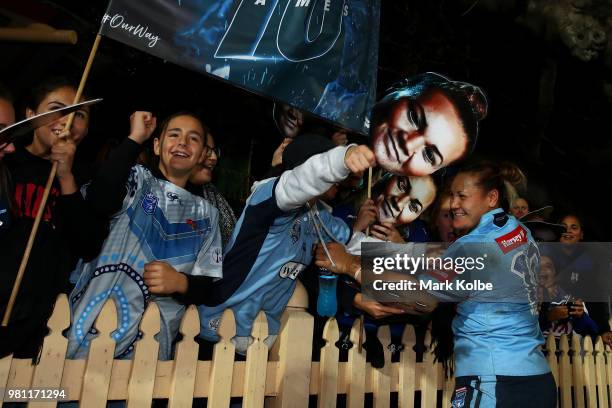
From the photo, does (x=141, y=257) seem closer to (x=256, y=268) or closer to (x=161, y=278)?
(x=161, y=278)

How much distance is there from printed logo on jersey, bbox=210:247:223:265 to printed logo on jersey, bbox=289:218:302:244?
1.12ft

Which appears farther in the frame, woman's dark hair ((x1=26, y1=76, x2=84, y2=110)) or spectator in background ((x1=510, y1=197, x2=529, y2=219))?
spectator in background ((x1=510, y1=197, x2=529, y2=219))

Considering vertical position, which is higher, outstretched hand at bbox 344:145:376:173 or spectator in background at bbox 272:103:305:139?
spectator in background at bbox 272:103:305:139

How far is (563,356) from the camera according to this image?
3.73 metres

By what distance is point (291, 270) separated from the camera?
2.54 meters

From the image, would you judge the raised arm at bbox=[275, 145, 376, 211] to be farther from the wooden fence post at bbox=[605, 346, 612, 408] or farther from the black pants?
the wooden fence post at bbox=[605, 346, 612, 408]

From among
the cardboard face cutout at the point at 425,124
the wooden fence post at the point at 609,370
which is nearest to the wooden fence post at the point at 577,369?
the wooden fence post at the point at 609,370

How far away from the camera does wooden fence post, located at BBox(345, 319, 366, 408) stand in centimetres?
258

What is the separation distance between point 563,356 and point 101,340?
10.4ft

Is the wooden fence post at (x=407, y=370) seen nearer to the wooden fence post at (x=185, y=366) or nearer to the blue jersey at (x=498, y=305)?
the blue jersey at (x=498, y=305)

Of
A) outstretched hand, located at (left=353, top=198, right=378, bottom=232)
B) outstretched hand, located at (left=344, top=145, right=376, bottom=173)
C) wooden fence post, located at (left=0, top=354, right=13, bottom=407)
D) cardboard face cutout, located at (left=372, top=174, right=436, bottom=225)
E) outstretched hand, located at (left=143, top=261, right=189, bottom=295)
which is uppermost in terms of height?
cardboard face cutout, located at (left=372, top=174, right=436, bottom=225)

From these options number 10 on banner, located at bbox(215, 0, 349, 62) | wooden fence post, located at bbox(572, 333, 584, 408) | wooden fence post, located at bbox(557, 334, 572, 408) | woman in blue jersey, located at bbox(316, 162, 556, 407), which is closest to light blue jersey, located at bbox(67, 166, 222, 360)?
woman in blue jersey, located at bbox(316, 162, 556, 407)

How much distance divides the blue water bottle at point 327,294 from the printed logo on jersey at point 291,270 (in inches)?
4.8

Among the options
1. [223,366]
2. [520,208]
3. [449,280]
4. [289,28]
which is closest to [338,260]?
[449,280]
